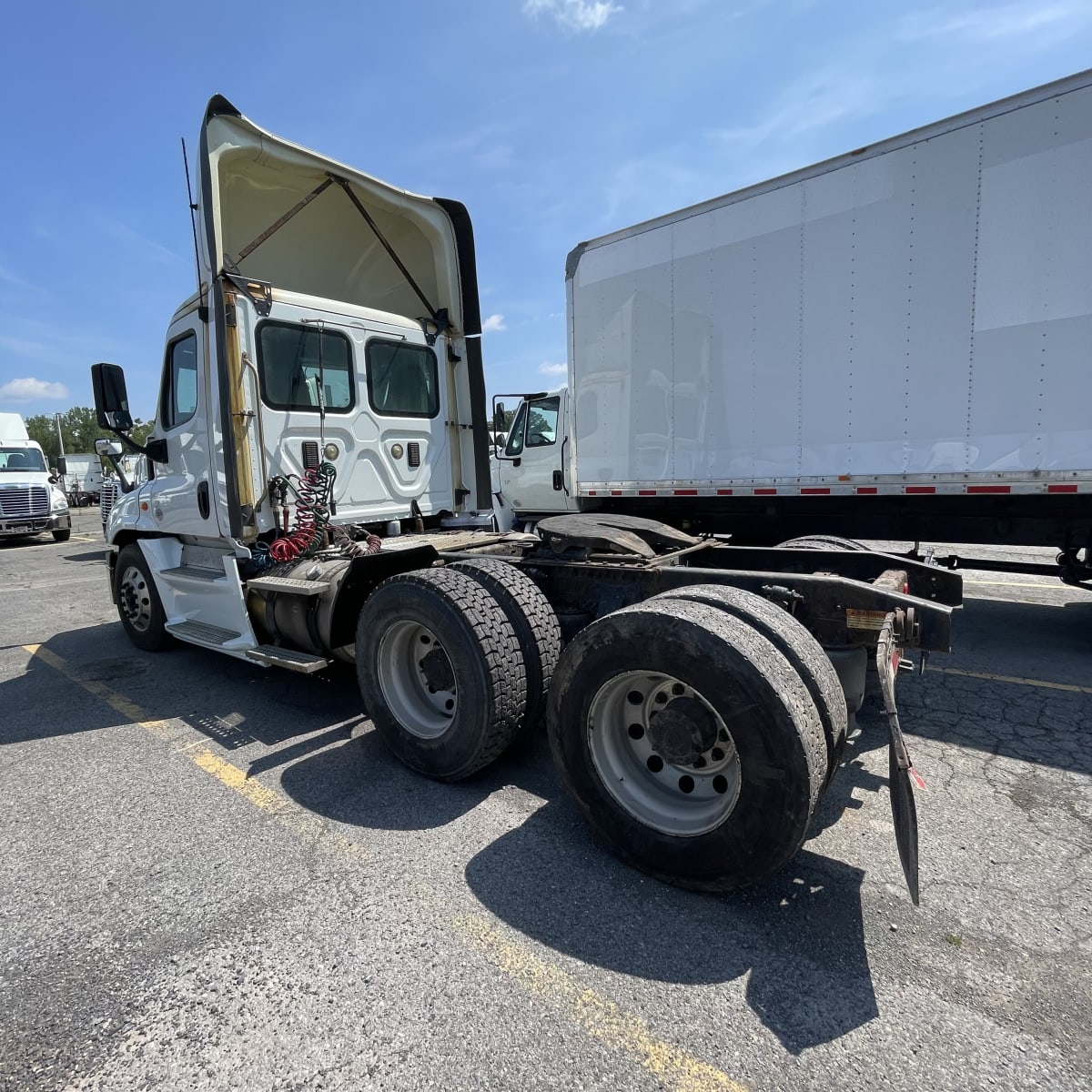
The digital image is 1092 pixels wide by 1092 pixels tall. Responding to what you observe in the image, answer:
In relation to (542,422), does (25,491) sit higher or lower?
lower

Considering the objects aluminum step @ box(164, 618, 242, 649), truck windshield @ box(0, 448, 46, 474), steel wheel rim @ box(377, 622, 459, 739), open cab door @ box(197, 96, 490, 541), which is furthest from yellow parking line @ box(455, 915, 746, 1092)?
truck windshield @ box(0, 448, 46, 474)

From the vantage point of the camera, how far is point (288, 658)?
14.1 ft

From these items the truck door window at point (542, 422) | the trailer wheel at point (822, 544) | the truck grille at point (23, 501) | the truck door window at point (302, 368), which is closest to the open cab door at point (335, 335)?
the truck door window at point (302, 368)

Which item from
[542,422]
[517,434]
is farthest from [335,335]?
[517,434]

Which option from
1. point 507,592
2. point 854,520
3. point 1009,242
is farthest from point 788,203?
point 507,592

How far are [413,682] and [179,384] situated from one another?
3.39m

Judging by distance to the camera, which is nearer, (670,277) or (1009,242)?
(1009,242)

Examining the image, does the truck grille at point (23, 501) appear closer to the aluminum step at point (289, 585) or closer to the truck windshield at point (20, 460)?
the truck windshield at point (20, 460)

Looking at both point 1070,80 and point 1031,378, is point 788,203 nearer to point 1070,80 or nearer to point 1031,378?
point 1070,80

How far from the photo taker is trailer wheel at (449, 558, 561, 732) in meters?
3.40

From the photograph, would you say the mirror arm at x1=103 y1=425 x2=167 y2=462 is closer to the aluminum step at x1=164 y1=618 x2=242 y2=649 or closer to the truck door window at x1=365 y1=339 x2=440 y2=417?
the aluminum step at x1=164 y1=618 x2=242 y2=649

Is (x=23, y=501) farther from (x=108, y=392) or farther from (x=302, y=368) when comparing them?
(x=302, y=368)

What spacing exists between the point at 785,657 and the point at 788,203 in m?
5.16

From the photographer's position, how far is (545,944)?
2.28 meters
